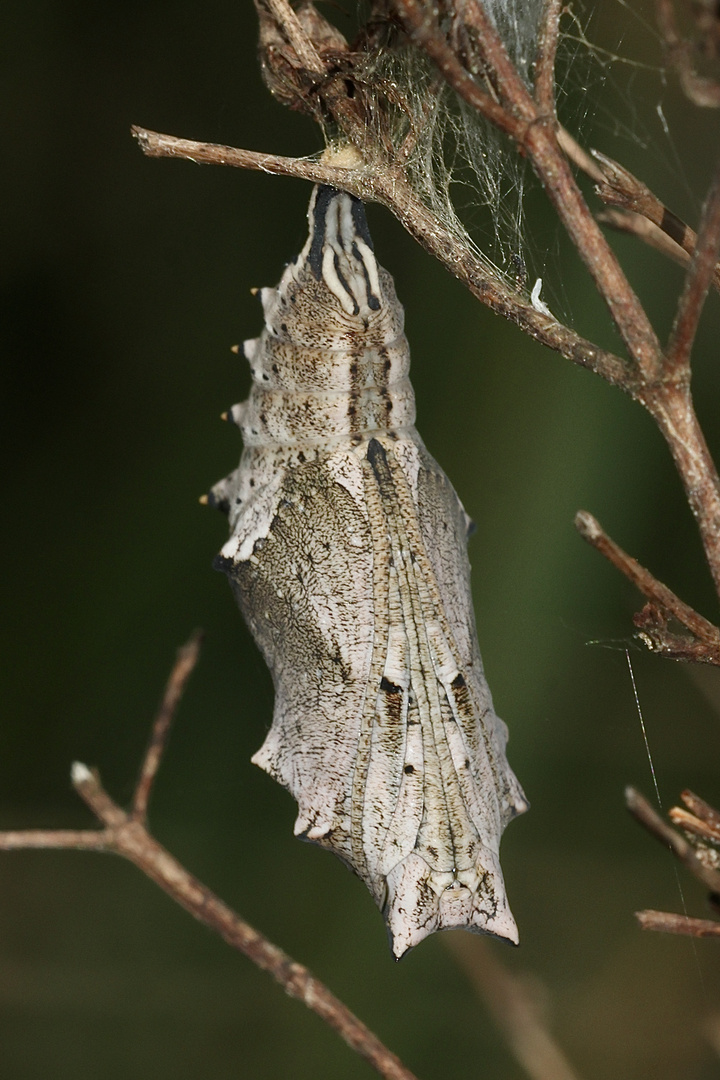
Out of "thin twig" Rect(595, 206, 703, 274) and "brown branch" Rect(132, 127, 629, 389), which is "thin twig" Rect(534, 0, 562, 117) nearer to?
"brown branch" Rect(132, 127, 629, 389)

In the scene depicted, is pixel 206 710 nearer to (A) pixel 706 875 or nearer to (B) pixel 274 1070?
(B) pixel 274 1070

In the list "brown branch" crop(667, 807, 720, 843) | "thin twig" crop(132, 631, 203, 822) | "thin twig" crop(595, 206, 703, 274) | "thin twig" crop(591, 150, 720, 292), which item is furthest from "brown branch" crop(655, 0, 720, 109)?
→ "thin twig" crop(132, 631, 203, 822)

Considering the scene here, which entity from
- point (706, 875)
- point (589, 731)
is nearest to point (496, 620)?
point (589, 731)

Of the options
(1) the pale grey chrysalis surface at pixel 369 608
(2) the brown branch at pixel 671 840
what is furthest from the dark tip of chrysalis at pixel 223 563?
(2) the brown branch at pixel 671 840

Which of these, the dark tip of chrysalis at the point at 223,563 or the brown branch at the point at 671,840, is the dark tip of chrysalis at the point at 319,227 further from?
the brown branch at the point at 671,840

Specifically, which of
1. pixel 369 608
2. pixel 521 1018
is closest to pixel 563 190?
pixel 369 608

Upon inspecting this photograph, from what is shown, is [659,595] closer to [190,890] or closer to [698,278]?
A: [698,278]

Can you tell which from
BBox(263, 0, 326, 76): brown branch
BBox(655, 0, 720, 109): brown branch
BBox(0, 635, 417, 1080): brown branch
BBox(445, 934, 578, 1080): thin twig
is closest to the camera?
BBox(655, 0, 720, 109): brown branch
